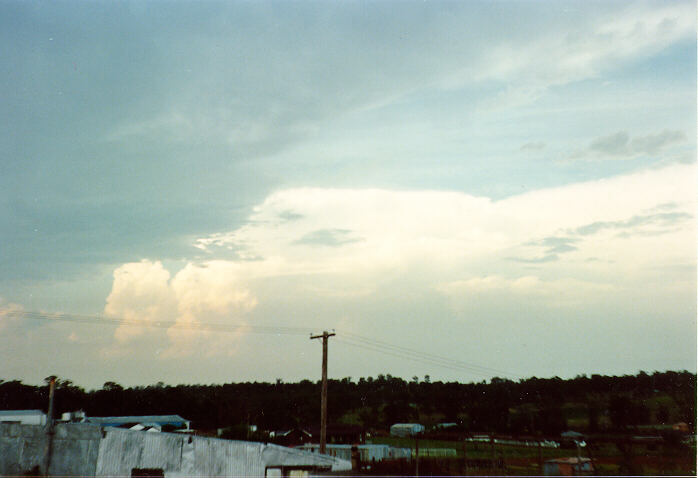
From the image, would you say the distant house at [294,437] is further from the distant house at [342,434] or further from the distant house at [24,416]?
the distant house at [24,416]

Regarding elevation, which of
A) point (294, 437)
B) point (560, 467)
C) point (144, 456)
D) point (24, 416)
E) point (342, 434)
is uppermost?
point (144, 456)

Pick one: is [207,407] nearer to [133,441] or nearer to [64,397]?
[64,397]

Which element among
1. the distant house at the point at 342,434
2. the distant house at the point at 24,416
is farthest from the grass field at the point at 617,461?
the distant house at the point at 24,416

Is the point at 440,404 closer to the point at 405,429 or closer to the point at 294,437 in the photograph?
the point at 405,429

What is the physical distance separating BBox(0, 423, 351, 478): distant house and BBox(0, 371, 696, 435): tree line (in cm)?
4448

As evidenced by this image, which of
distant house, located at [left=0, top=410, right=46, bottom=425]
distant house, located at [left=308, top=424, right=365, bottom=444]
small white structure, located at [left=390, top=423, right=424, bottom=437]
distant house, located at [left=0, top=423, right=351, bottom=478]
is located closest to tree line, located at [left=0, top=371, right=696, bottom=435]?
small white structure, located at [left=390, top=423, right=424, bottom=437]

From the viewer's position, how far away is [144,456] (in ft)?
106

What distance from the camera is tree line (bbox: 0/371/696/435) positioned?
2857 inches

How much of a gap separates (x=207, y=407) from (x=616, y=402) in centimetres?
7396

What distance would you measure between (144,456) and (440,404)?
78.0 meters

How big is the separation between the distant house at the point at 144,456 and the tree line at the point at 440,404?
44483 mm

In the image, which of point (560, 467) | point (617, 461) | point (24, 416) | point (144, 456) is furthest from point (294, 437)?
point (560, 467)

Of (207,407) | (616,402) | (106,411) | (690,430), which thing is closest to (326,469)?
(690,430)

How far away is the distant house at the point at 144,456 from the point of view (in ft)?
102
